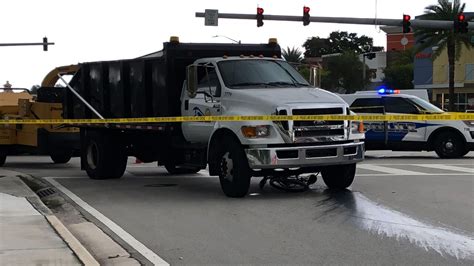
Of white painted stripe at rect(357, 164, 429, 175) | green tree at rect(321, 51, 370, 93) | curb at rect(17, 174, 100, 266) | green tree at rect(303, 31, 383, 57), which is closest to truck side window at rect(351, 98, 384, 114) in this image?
white painted stripe at rect(357, 164, 429, 175)

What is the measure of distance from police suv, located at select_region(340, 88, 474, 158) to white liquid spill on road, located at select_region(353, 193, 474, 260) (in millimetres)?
8493

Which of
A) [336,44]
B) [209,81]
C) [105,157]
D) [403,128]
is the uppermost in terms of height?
[336,44]

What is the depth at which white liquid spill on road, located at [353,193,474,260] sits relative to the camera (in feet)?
21.6

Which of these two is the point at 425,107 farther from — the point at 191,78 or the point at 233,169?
the point at 233,169

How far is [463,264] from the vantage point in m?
5.96

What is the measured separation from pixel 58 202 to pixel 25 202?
2.31 ft

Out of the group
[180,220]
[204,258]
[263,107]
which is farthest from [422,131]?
[204,258]

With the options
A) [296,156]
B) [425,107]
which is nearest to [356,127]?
[296,156]

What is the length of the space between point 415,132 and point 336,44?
96851 millimetres

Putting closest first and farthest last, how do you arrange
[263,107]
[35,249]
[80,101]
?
[35,249] < [263,107] < [80,101]

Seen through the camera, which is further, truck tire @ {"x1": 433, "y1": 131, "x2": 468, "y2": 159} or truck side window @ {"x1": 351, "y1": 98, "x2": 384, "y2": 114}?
truck side window @ {"x1": 351, "y1": 98, "x2": 384, "y2": 114}

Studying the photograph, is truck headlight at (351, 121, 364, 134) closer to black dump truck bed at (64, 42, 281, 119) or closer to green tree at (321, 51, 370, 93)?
black dump truck bed at (64, 42, 281, 119)

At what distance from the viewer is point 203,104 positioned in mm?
10648

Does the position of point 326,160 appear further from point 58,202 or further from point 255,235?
point 58,202
